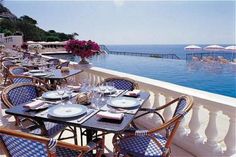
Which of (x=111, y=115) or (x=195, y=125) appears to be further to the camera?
(x=195, y=125)

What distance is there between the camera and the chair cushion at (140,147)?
1946 mm

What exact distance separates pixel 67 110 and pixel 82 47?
2.85 m

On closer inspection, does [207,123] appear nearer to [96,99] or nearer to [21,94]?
[96,99]

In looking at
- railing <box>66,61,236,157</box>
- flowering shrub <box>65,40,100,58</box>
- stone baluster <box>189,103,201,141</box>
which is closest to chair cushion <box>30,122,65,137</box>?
railing <box>66,61,236,157</box>

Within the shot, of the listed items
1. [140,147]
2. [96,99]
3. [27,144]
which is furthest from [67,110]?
[140,147]

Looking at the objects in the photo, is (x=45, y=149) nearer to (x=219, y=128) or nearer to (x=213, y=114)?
(x=213, y=114)

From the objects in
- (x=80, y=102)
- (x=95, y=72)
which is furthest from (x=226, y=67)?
(x=80, y=102)

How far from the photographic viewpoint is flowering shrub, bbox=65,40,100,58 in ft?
15.3

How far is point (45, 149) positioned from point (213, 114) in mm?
1714

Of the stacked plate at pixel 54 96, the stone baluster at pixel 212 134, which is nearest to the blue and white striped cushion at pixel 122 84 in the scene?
the stacked plate at pixel 54 96

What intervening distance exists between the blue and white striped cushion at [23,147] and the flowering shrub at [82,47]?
11.0 ft

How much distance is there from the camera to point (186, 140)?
2711 mm

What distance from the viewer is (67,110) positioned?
2.02 m

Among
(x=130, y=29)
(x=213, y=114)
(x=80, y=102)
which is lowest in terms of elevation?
(x=213, y=114)
